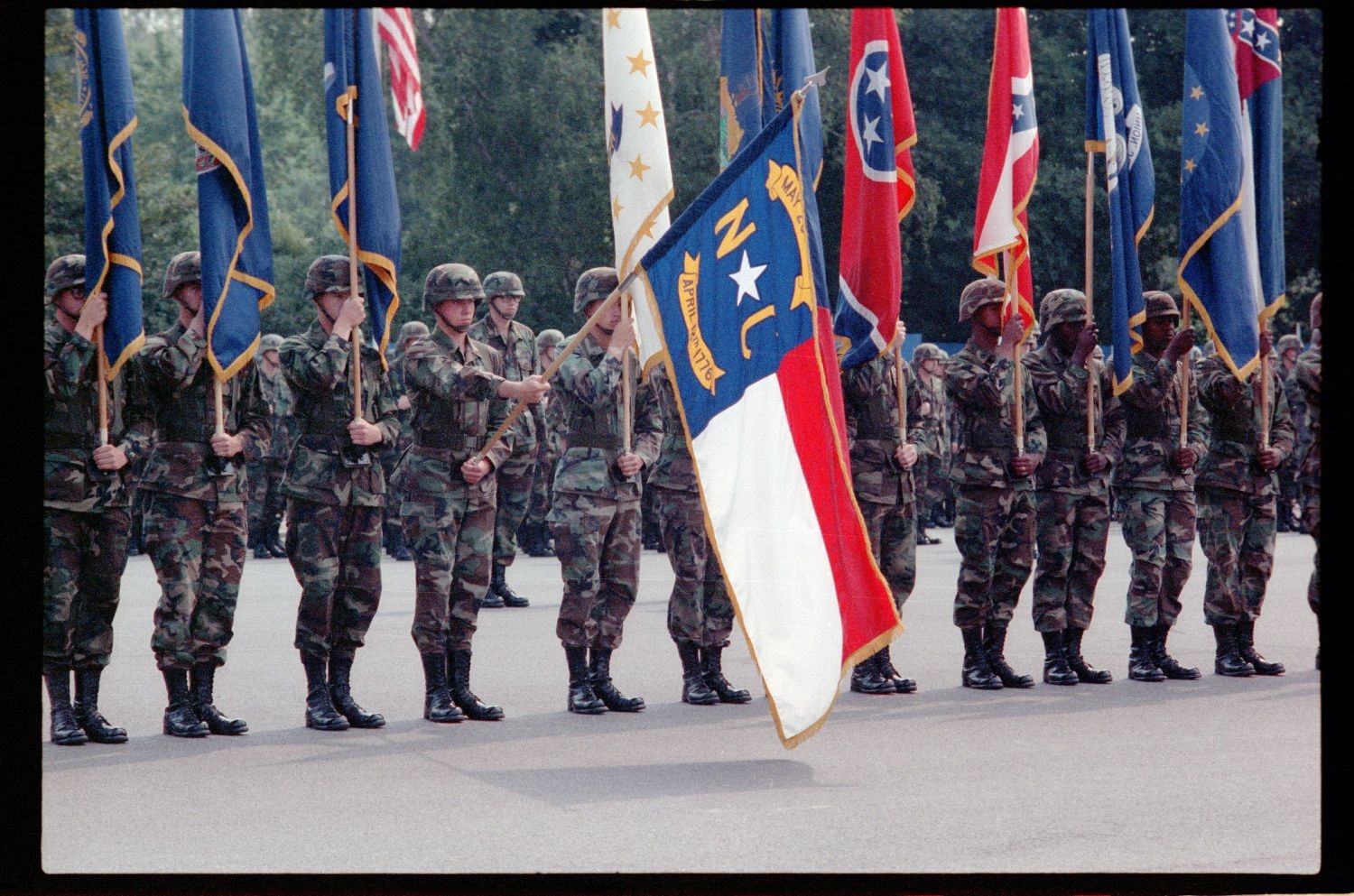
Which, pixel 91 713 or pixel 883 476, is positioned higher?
pixel 883 476

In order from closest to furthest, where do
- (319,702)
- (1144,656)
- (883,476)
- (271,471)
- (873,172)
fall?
(319,702) → (873,172) → (883,476) → (1144,656) → (271,471)

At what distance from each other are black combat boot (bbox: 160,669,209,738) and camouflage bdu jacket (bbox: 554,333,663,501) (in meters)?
2.02

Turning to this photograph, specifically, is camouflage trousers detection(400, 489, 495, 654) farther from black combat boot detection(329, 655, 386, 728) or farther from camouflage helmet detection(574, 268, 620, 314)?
camouflage helmet detection(574, 268, 620, 314)

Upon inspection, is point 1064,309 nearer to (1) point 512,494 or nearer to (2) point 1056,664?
(2) point 1056,664

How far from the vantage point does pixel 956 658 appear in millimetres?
10484

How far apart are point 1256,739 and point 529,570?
→ 9.37 m

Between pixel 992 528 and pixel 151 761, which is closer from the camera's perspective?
pixel 151 761

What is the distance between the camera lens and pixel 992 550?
31.0 feet

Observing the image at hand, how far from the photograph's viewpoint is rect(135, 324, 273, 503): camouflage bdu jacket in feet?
25.5

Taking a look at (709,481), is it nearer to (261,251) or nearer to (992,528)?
(261,251)

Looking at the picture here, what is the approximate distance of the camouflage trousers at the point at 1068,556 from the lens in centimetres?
948

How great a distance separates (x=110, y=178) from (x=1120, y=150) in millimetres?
5130

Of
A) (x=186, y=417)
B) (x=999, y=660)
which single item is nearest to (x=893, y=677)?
(x=999, y=660)

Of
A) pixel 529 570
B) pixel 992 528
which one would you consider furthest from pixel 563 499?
pixel 529 570
